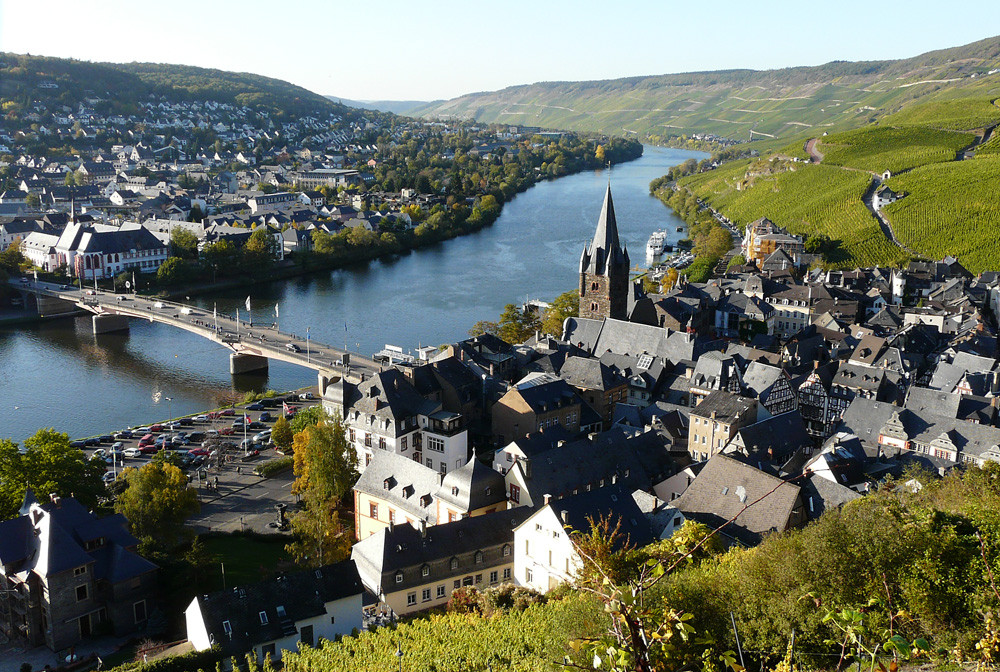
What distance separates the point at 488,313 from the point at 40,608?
28054mm

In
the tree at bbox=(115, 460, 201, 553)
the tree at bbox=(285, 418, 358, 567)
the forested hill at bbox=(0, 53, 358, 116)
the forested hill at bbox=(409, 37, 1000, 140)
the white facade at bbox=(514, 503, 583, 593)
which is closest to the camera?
the white facade at bbox=(514, 503, 583, 593)

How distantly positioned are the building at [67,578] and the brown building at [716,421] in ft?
44.2

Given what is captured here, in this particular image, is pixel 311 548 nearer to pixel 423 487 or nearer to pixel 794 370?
pixel 423 487

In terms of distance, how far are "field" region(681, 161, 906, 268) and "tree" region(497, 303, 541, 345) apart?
22404 mm

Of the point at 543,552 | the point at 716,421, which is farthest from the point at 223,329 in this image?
the point at 543,552

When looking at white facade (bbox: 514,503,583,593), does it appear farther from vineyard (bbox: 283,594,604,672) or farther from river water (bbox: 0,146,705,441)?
river water (bbox: 0,146,705,441)

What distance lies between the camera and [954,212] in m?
51.2

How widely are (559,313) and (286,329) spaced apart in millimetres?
12955

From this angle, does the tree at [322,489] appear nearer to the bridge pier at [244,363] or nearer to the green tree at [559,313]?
the bridge pier at [244,363]

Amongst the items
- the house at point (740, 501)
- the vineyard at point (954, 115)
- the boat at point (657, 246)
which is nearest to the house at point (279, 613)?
the house at point (740, 501)

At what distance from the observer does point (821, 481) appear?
55.7 ft

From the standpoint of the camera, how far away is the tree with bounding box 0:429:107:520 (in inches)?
706

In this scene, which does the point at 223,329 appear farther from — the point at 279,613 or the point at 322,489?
the point at 279,613

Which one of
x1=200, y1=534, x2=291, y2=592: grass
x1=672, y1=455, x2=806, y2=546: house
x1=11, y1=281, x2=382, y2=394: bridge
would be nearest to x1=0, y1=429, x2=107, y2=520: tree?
x1=200, y1=534, x2=291, y2=592: grass
